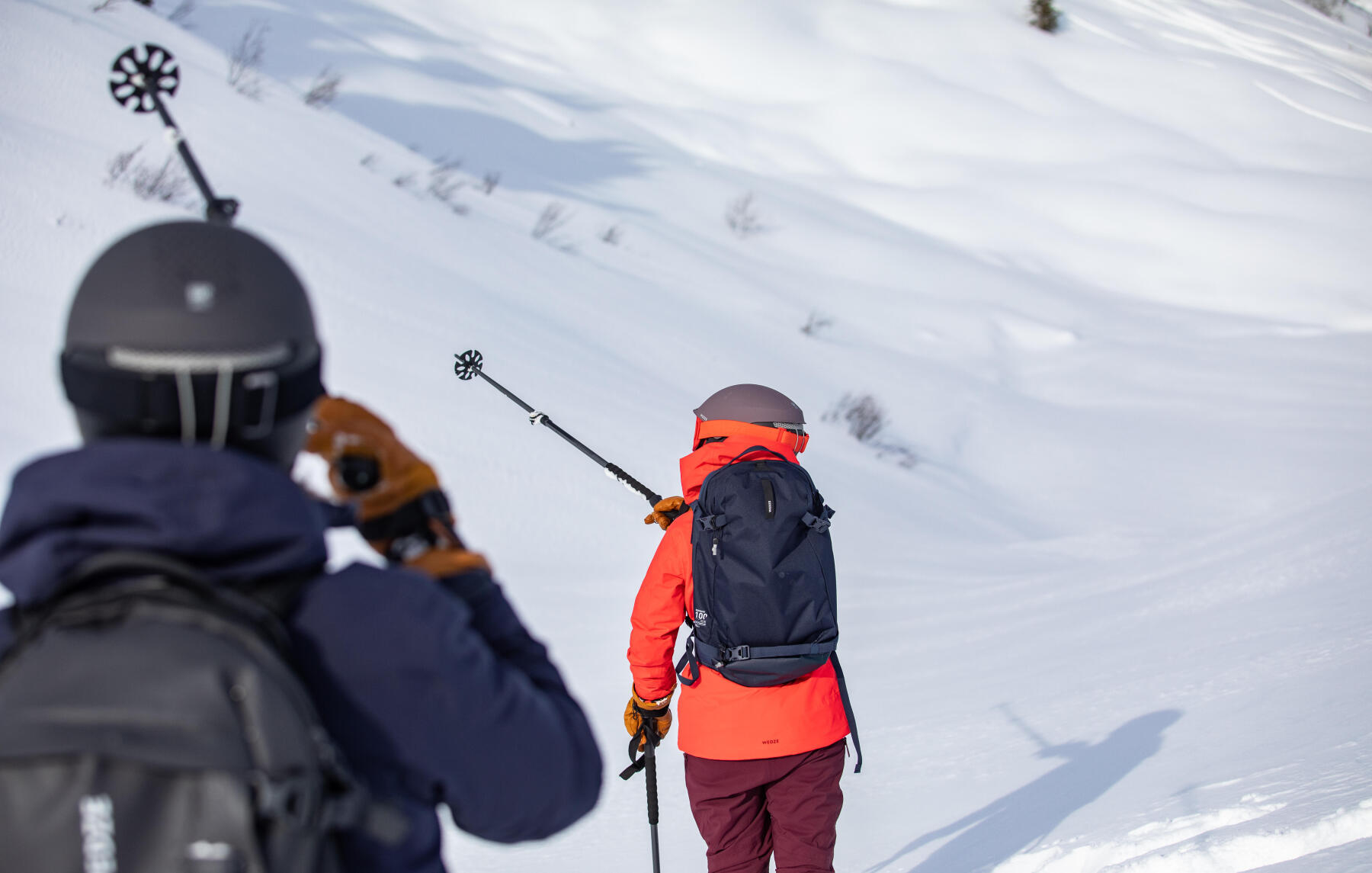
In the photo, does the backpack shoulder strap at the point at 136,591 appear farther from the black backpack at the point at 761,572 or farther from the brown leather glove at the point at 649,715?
the brown leather glove at the point at 649,715

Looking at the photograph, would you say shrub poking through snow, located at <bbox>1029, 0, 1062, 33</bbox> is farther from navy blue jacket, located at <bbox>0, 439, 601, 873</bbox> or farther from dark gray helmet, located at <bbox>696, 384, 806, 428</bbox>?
navy blue jacket, located at <bbox>0, 439, 601, 873</bbox>

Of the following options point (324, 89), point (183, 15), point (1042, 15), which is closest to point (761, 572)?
point (324, 89)

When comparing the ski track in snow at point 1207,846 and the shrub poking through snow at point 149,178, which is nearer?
the ski track in snow at point 1207,846

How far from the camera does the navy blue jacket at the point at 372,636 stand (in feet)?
3.08

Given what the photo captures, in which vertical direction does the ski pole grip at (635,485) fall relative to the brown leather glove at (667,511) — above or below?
below

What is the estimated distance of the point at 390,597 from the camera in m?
1.03

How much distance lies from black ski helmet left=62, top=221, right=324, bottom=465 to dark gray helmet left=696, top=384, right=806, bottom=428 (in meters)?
1.60

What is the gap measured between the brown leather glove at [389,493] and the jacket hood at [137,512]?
0.78 feet

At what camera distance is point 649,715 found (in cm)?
286

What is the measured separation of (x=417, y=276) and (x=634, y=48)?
14814 millimetres

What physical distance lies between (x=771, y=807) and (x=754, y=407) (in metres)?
1.00

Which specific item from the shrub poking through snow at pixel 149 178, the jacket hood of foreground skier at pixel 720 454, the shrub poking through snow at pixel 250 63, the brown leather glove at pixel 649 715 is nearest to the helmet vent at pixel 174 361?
the jacket hood of foreground skier at pixel 720 454

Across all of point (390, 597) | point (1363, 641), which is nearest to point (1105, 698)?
point (1363, 641)

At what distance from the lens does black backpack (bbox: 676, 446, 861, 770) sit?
2475 mm
